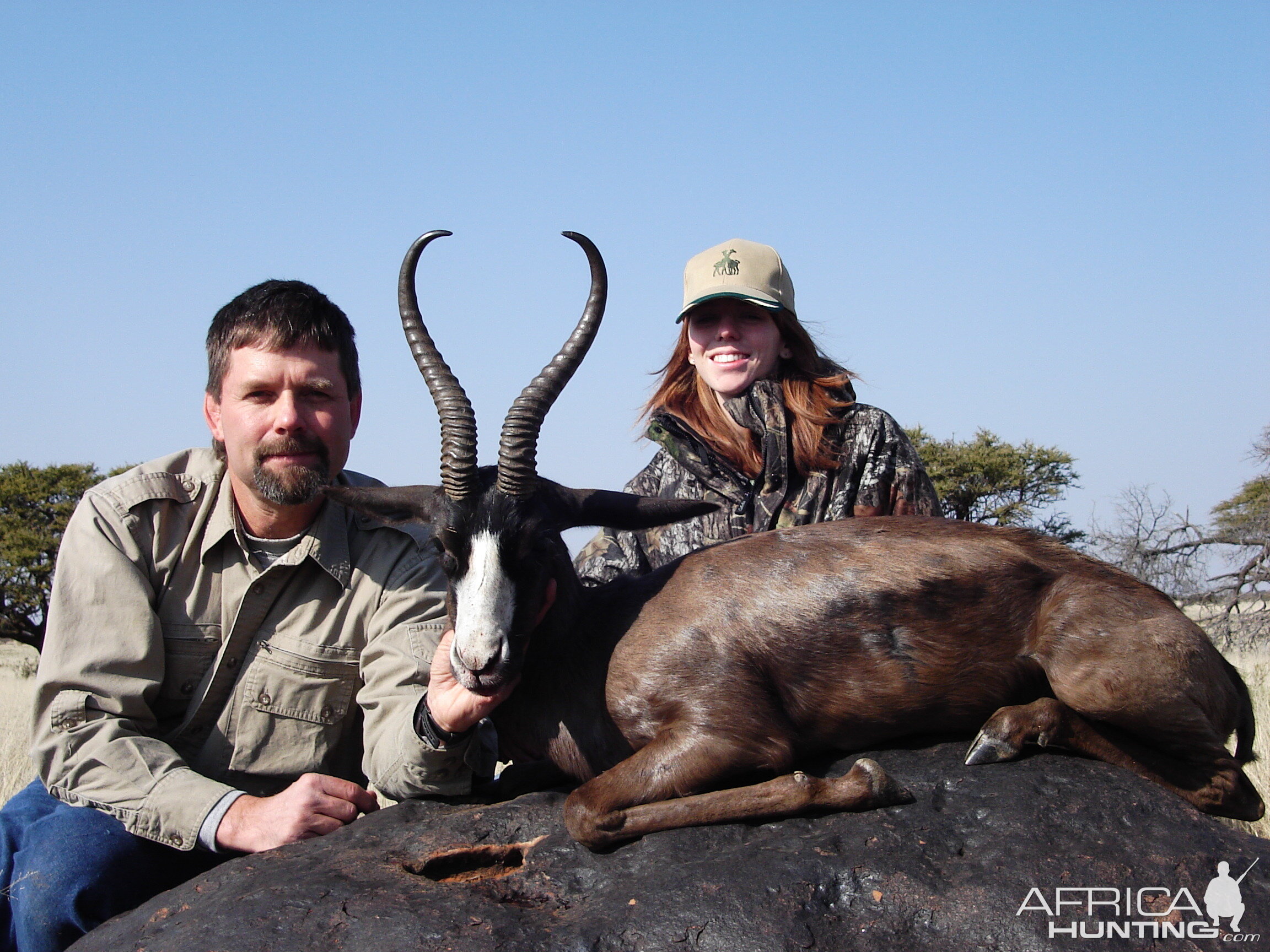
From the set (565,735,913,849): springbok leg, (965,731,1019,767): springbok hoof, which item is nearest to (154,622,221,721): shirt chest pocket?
(565,735,913,849): springbok leg

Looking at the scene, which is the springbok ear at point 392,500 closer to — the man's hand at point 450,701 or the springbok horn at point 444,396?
the springbok horn at point 444,396

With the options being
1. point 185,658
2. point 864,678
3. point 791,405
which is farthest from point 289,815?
point 791,405

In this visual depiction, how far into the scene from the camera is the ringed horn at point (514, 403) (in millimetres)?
4938

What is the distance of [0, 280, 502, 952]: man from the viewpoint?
522cm

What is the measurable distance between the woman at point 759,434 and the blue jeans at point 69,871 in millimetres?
3217

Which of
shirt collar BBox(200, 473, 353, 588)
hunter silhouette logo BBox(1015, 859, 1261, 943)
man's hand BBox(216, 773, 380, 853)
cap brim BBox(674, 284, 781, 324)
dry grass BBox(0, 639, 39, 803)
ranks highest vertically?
cap brim BBox(674, 284, 781, 324)

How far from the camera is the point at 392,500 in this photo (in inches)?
207

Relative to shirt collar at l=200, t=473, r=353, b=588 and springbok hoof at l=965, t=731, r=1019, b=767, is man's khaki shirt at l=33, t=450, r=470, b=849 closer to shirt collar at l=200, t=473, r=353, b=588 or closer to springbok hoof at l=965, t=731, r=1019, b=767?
shirt collar at l=200, t=473, r=353, b=588

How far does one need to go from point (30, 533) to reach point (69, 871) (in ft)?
85.6

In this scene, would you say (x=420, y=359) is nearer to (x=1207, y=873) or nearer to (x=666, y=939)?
(x=666, y=939)

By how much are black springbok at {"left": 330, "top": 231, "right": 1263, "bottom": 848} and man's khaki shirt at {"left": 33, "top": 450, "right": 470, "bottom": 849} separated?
77 cm

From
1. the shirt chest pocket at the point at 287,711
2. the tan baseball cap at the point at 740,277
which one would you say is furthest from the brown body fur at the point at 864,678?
the tan baseball cap at the point at 740,277

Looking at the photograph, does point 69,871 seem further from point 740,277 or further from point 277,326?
point 740,277

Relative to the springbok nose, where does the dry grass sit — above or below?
below
